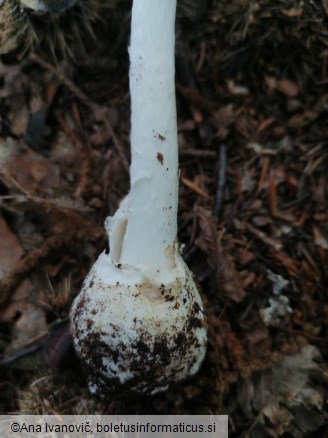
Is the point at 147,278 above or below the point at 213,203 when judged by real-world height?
below

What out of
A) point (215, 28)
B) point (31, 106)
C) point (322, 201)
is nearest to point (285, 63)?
point (215, 28)

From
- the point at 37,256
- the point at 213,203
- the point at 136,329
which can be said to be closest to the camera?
the point at 136,329

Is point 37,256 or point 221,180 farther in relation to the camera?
point 221,180

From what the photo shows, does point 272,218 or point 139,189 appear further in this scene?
point 272,218

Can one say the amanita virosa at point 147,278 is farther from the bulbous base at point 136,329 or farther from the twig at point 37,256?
the twig at point 37,256

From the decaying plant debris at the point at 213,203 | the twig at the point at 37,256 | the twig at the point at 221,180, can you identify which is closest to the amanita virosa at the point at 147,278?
the decaying plant debris at the point at 213,203

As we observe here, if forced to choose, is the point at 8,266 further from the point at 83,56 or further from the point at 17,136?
the point at 83,56

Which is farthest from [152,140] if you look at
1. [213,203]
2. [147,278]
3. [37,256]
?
[37,256]

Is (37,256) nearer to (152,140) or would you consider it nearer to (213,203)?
(152,140)

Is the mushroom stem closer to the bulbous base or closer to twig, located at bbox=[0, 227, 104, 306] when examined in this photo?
the bulbous base
